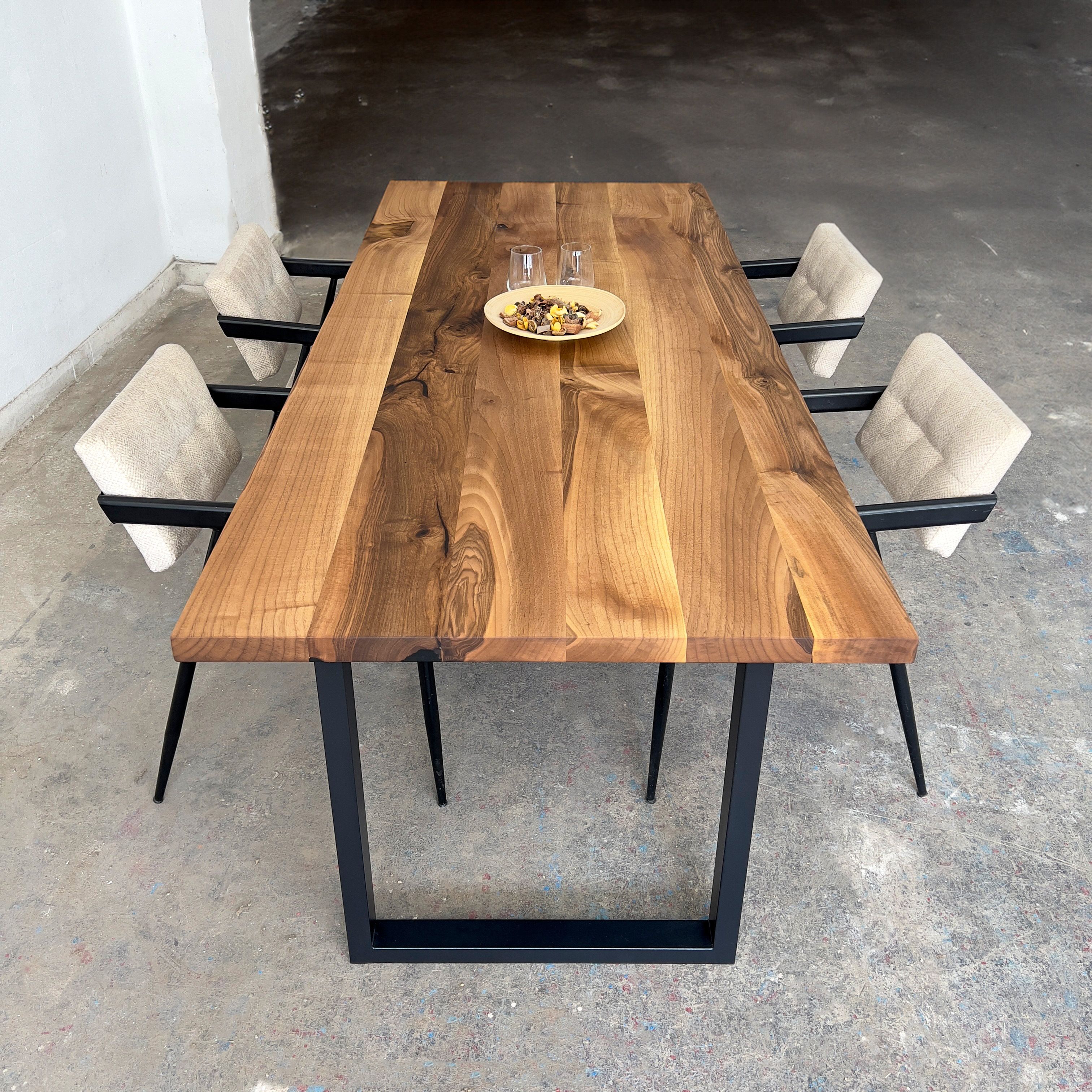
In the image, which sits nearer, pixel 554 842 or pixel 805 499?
pixel 805 499

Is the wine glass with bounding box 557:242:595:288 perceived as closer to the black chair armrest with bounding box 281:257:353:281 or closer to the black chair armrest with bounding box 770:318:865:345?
the black chair armrest with bounding box 770:318:865:345

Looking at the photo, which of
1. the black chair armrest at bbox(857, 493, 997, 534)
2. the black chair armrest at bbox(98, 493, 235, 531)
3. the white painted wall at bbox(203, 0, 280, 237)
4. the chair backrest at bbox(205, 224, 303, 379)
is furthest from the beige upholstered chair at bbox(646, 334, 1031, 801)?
the white painted wall at bbox(203, 0, 280, 237)

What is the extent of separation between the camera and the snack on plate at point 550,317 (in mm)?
2066

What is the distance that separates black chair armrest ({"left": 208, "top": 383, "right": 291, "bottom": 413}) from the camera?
2021 millimetres

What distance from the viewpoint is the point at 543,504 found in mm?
1562

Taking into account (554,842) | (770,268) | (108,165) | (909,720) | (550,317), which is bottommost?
(554,842)

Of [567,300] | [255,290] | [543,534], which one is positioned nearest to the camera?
[543,534]

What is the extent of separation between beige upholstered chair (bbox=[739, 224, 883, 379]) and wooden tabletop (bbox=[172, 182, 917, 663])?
0.60ft

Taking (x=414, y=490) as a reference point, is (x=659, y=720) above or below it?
below

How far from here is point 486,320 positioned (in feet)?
7.19

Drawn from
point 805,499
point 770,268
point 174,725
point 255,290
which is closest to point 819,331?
point 770,268

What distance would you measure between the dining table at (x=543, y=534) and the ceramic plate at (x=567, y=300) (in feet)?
0.08

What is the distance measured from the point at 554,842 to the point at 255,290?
150 cm

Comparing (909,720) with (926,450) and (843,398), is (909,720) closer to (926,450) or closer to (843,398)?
(926,450)
